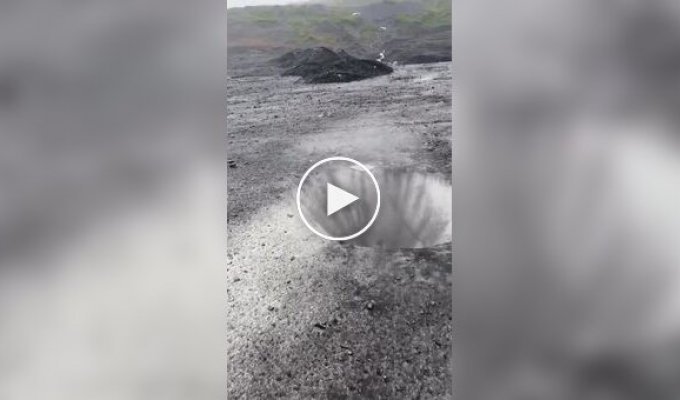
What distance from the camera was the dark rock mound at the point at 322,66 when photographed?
4.94 ft

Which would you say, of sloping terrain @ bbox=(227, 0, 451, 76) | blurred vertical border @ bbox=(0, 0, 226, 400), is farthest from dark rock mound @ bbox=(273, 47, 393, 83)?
blurred vertical border @ bbox=(0, 0, 226, 400)

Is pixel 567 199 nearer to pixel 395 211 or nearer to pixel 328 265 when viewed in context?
pixel 395 211

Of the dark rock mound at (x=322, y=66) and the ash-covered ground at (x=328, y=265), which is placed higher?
the dark rock mound at (x=322, y=66)

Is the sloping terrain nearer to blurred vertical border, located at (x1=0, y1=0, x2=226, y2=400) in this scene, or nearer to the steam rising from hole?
blurred vertical border, located at (x1=0, y1=0, x2=226, y2=400)

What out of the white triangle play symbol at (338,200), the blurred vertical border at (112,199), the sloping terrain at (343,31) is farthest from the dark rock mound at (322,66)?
the white triangle play symbol at (338,200)

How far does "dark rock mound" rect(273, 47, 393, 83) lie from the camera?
1506 millimetres

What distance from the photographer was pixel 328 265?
1.47 metres

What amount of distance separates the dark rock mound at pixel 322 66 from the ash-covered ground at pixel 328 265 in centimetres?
3

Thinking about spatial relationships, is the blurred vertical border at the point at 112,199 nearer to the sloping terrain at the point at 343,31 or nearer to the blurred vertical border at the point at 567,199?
the sloping terrain at the point at 343,31

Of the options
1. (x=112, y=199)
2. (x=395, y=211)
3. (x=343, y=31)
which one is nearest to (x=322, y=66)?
(x=343, y=31)

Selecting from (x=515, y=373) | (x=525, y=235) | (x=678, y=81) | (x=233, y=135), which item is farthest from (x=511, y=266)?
(x=233, y=135)

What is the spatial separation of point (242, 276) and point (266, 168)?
30 cm

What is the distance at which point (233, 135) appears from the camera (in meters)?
1.50

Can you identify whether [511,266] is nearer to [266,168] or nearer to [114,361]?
[266,168]
